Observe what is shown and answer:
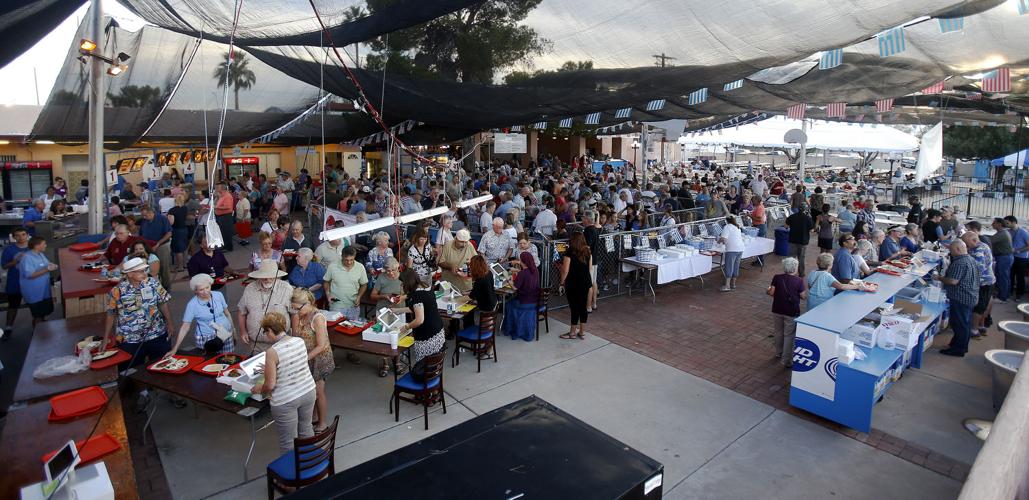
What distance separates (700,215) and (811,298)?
29.5 ft

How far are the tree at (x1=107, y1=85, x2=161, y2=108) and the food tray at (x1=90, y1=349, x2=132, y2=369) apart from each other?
10.8m

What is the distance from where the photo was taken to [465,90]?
946cm

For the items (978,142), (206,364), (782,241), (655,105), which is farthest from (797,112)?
(978,142)

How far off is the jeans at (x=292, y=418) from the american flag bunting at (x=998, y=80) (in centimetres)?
1432

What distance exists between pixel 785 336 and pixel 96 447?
7.25 meters

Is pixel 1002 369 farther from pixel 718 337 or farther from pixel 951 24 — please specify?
pixel 951 24

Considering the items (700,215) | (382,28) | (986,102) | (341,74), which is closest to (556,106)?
(341,74)

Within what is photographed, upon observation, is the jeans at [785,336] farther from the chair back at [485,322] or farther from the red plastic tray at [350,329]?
the red plastic tray at [350,329]

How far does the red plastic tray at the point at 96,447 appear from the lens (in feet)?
12.1

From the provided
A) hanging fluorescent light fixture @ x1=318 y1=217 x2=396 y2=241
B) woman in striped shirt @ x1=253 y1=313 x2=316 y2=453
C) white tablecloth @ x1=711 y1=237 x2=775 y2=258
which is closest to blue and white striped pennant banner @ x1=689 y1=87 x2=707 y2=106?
white tablecloth @ x1=711 y1=237 x2=775 y2=258

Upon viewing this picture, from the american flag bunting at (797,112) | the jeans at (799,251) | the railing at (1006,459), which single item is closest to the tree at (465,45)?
the railing at (1006,459)

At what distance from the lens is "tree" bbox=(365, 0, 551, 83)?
295 inches

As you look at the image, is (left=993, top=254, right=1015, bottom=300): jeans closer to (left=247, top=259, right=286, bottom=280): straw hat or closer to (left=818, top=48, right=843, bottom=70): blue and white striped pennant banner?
(left=818, top=48, right=843, bottom=70): blue and white striped pennant banner

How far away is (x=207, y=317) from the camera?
5719mm
